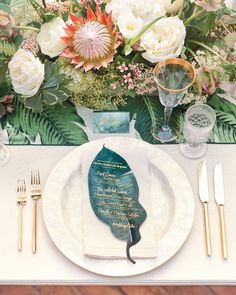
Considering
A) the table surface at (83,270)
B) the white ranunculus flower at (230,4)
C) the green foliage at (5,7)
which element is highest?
the white ranunculus flower at (230,4)

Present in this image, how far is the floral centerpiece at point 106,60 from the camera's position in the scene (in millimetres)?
1186

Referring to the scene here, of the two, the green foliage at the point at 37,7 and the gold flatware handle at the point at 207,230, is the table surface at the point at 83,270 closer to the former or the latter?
the gold flatware handle at the point at 207,230

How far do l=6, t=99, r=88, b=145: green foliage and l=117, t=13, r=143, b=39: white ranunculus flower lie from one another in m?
0.25

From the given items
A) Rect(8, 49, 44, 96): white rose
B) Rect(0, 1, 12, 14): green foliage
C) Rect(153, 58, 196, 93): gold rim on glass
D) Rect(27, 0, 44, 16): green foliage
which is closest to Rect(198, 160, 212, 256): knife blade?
Rect(153, 58, 196, 93): gold rim on glass

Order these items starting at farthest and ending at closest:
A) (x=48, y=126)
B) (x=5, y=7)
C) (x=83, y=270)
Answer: (x=5, y=7) < (x=48, y=126) < (x=83, y=270)

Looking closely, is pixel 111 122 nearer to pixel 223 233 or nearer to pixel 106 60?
pixel 106 60

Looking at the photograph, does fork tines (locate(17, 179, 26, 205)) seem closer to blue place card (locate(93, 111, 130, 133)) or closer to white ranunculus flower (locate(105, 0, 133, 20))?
blue place card (locate(93, 111, 130, 133))

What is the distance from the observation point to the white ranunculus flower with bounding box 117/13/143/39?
1.18 metres

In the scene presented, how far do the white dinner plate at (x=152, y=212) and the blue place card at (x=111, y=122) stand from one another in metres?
0.05

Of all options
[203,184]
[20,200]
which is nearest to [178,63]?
[203,184]

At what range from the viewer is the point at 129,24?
1.19 m

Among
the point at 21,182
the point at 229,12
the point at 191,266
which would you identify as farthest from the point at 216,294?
the point at 229,12

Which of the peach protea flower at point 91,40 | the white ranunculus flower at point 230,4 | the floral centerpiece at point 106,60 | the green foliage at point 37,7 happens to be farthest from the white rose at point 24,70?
the white ranunculus flower at point 230,4

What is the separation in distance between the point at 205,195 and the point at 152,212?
14 cm
